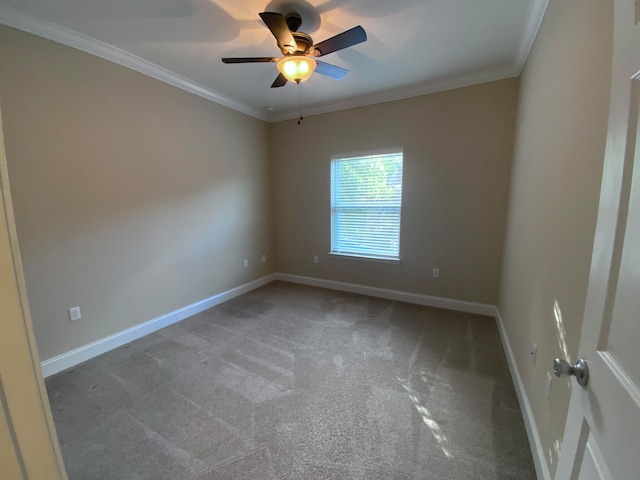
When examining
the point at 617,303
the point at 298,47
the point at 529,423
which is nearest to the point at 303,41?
the point at 298,47

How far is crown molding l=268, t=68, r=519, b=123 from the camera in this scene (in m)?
2.74

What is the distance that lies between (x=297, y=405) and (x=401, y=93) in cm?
348

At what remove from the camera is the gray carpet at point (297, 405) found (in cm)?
139

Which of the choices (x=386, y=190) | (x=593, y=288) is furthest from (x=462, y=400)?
(x=386, y=190)

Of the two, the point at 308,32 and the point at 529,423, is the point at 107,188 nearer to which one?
the point at 308,32

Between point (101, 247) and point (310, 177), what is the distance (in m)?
2.70

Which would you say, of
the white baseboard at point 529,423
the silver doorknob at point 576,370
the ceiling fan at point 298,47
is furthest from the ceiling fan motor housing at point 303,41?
the white baseboard at point 529,423

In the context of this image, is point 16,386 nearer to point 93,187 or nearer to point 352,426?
point 352,426

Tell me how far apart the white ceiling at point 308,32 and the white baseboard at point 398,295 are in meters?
2.54

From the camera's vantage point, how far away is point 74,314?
2258 millimetres

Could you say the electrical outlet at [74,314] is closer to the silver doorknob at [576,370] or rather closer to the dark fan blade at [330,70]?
the dark fan blade at [330,70]

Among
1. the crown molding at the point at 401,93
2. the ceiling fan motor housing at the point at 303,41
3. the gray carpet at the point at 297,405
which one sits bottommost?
the gray carpet at the point at 297,405

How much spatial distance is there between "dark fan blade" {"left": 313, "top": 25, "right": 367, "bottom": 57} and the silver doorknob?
1917mm

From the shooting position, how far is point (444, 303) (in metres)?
3.31
